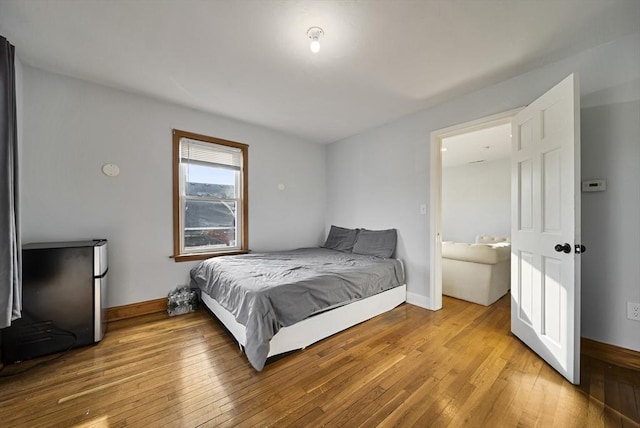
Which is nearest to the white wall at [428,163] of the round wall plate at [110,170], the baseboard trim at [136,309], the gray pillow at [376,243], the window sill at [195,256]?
the gray pillow at [376,243]

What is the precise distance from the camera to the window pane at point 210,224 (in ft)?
10.2

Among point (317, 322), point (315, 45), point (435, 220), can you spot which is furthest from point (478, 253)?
point (315, 45)

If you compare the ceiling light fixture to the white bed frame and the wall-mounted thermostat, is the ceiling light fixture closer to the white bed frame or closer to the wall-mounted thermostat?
the white bed frame

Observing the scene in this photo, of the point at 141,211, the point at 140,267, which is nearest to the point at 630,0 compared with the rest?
the point at 141,211

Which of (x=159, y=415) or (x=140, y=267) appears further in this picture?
(x=140, y=267)

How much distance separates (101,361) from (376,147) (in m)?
3.80

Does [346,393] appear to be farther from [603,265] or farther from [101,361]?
[603,265]

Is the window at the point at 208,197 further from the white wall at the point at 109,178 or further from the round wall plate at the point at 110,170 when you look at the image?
the round wall plate at the point at 110,170

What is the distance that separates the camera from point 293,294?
195 cm

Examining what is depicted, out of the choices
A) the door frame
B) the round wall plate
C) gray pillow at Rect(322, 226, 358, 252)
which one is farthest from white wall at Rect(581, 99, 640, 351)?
the round wall plate

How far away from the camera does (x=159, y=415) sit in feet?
4.45

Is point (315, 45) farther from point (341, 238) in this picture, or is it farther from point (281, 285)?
point (341, 238)

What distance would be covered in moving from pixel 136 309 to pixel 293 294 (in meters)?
2.01

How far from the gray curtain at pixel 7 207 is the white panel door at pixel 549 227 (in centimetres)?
373
